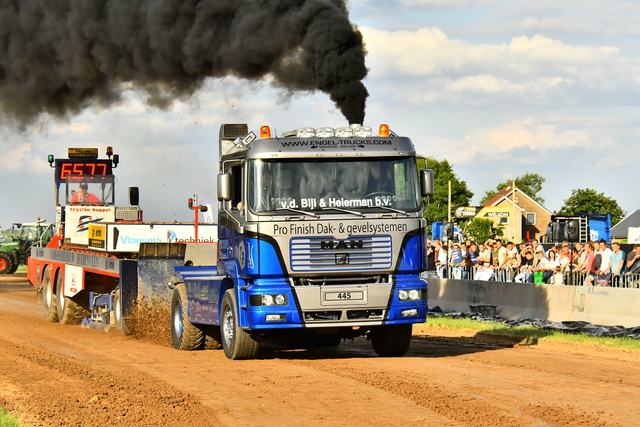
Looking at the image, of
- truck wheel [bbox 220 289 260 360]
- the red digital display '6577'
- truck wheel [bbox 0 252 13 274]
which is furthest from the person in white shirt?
truck wheel [bbox 0 252 13 274]

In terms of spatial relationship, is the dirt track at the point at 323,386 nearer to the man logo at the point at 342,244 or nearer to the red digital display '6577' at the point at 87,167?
the man logo at the point at 342,244

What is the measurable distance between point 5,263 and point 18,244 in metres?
1.46

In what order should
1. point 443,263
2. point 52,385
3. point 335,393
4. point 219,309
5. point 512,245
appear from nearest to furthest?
1. point 335,393
2. point 52,385
3. point 219,309
4. point 512,245
5. point 443,263

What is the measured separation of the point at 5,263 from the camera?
44.7m

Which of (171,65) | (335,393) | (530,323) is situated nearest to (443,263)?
(530,323)

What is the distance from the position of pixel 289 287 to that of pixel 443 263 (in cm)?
1354

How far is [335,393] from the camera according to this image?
32.1ft

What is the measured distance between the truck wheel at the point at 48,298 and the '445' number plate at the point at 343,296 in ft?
34.0

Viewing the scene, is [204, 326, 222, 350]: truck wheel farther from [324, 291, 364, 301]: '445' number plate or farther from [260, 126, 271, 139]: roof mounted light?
[260, 126, 271, 139]: roof mounted light

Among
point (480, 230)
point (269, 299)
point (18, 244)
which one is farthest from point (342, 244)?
point (480, 230)

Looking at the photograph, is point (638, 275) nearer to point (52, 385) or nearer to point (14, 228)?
point (52, 385)

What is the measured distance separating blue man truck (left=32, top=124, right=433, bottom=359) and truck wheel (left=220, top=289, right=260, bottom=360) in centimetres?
2

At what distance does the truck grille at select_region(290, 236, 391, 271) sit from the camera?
12156 millimetres

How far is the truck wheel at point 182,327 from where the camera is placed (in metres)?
14.8
